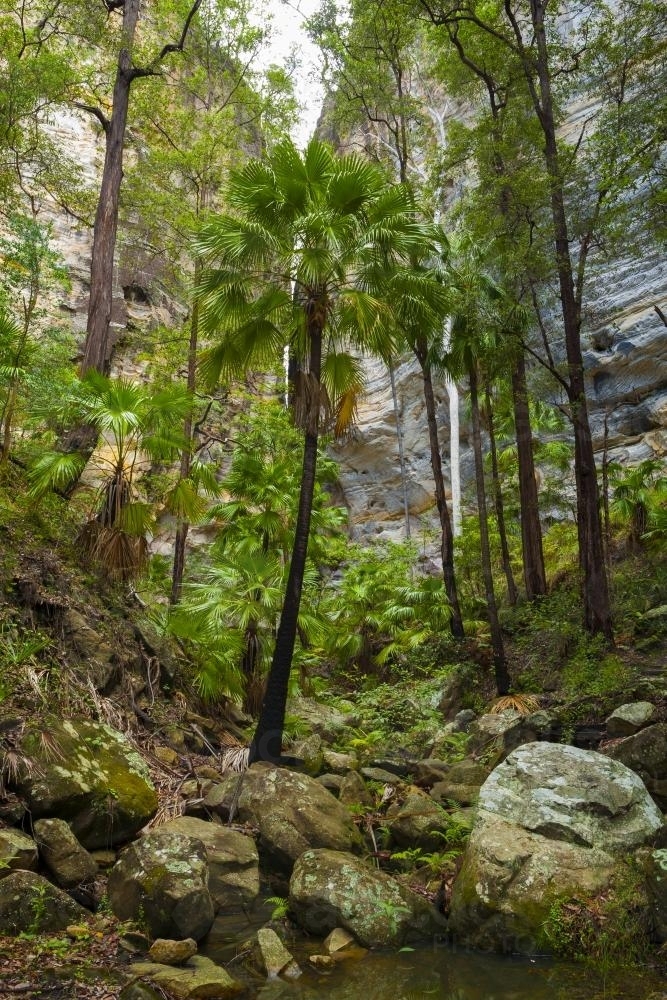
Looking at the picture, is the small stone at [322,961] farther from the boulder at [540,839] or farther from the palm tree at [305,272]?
the palm tree at [305,272]

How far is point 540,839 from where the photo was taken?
5.93 meters

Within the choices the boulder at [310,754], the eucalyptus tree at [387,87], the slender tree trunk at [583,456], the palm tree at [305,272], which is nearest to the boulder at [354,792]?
Result: the boulder at [310,754]

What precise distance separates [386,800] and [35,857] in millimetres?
4381

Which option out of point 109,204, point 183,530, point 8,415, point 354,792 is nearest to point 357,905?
point 354,792

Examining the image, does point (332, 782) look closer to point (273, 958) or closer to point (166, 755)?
point (166, 755)

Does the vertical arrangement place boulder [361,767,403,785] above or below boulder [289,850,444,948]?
above

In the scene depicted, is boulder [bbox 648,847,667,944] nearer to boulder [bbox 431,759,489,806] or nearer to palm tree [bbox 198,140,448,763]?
boulder [bbox 431,759,489,806]

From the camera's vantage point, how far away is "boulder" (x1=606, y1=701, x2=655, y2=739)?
843cm

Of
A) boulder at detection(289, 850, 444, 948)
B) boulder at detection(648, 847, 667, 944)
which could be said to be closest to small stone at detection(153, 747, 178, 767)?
boulder at detection(289, 850, 444, 948)

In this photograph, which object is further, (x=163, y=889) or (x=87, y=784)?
(x=87, y=784)

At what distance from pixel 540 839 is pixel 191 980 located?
325cm

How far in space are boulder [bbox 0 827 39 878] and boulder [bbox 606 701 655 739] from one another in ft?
22.6

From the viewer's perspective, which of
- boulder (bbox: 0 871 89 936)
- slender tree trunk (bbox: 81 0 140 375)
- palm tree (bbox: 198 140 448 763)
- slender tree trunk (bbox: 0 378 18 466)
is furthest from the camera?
slender tree trunk (bbox: 81 0 140 375)

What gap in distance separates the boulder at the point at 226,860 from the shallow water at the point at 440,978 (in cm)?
57
